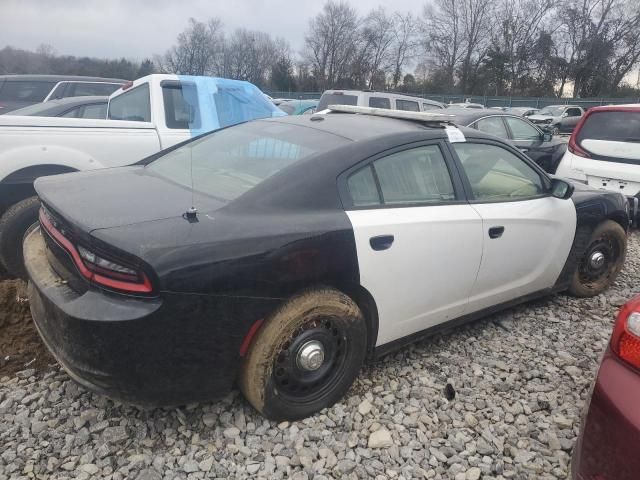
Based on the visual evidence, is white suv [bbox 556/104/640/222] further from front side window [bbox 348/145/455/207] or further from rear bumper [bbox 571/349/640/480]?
rear bumper [bbox 571/349/640/480]

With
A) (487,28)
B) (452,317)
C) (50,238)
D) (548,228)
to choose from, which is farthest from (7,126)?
(487,28)

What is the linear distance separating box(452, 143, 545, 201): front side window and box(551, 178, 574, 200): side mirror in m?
0.09

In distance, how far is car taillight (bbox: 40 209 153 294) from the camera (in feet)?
6.28

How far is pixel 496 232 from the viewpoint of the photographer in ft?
10.0

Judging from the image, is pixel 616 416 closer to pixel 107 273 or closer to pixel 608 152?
pixel 107 273

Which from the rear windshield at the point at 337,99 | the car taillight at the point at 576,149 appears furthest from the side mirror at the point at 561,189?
the rear windshield at the point at 337,99

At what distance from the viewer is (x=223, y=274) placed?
202 centimetres

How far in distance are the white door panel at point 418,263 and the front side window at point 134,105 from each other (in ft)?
11.8

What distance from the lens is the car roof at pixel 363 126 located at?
280 centimetres

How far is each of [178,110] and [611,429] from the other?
15.8 ft

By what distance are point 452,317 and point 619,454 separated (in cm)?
151

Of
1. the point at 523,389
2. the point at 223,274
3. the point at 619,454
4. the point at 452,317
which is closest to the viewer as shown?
the point at 619,454

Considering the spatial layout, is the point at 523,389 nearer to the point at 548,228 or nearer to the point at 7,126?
the point at 548,228

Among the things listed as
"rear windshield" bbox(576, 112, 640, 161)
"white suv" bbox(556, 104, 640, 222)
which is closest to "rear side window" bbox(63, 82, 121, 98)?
"white suv" bbox(556, 104, 640, 222)
